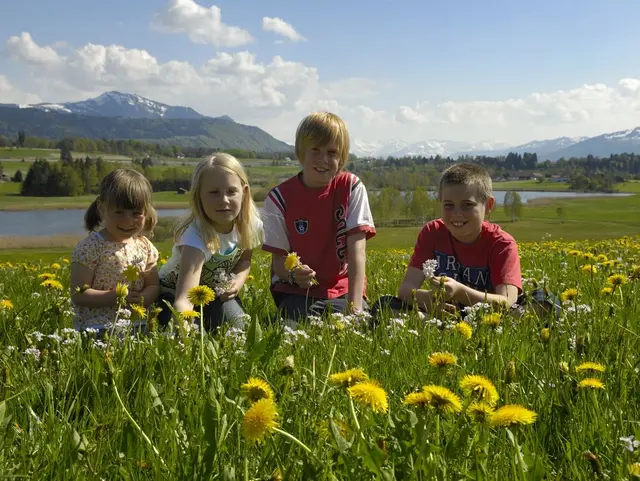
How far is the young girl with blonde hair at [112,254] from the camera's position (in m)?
4.72

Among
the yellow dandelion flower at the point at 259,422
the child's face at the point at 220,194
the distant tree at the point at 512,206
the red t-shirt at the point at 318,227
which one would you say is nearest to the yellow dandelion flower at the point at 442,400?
the yellow dandelion flower at the point at 259,422

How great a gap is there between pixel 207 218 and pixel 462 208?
2145mm

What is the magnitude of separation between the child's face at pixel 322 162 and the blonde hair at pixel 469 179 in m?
0.99

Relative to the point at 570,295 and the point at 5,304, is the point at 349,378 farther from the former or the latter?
the point at 5,304

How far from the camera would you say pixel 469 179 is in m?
5.10

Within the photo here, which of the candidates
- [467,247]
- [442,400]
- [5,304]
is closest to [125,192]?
[5,304]

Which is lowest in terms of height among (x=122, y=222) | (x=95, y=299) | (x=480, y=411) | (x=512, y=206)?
(x=512, y=206)

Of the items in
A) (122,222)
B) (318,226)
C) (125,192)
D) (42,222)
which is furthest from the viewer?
(42,222)

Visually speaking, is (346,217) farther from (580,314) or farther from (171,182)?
(171,182)

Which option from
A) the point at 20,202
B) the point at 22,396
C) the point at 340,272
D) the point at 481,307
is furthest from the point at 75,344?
the point at 20,202

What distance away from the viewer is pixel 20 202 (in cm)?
15175

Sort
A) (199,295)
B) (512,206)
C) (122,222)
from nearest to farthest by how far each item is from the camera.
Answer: (199,295) < (122,222) < (512,206)

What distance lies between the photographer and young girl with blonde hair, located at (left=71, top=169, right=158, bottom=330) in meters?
4.72

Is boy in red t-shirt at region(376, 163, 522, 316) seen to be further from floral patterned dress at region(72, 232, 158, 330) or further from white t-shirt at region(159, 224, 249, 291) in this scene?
floral patterned dress at region(72, 232, 158, 330)
